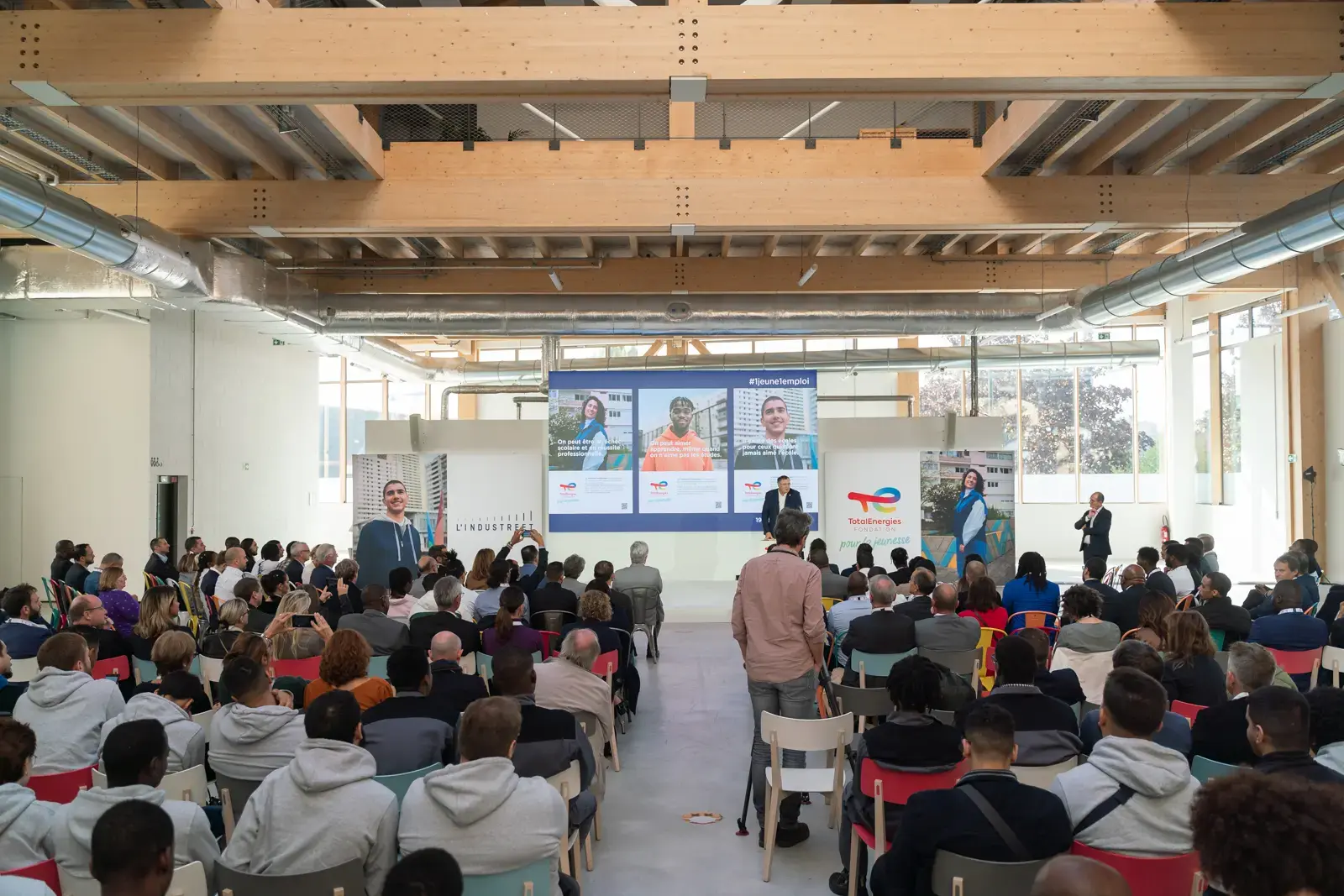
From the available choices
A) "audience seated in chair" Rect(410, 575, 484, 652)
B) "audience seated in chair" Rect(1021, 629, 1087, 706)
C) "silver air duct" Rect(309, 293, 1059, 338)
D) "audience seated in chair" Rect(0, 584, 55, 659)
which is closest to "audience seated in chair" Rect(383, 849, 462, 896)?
"audience seated in chair" Rect(1021, 629, 1087, 706)

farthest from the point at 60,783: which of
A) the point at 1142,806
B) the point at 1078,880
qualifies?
the point at 1142,806

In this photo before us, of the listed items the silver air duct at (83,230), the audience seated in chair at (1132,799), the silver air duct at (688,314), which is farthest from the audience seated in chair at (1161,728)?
the silver air duct at (688,314)

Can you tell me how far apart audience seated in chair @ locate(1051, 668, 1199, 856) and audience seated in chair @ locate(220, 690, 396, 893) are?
1.92m

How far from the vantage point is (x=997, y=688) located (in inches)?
149

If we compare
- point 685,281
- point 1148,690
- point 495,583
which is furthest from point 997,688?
point 685,281

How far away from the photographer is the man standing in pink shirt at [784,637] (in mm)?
4660

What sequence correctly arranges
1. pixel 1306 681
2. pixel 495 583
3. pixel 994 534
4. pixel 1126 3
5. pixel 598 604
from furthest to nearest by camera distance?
1. pixel 994 534
2. pixel 495 583
3. pixel 598 604
4. pixel 1306 681
5. pixel 1126 3

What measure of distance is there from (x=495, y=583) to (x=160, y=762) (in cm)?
467

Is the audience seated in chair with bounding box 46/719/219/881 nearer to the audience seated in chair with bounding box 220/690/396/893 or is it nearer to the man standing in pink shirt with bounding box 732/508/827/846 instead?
the audience seated in chair with bounding box 220/690/396/893

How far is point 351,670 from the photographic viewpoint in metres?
3.96

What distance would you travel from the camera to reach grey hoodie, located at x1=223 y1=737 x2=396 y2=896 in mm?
2619

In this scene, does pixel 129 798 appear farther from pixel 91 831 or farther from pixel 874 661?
pixel 874 661

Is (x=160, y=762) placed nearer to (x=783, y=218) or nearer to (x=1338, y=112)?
(x=783, y=218)

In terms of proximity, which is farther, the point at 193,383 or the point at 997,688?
the point at 193,383
